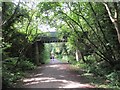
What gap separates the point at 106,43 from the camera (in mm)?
14875

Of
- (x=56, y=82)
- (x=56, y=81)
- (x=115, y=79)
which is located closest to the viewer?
(x=115, y=79)

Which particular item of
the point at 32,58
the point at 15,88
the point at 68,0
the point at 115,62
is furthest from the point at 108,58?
the point at 32,58

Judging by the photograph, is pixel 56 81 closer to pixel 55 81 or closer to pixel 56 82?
pixel 55 81

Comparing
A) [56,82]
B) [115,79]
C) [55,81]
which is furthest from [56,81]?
[115,79]

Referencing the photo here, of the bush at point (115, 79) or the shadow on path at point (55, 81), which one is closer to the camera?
the bush at point (115, 79)

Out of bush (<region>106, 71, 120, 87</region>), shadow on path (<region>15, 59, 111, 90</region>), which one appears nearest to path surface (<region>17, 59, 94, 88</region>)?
shadow on path (<region>15, 59, 111, 90</region>)

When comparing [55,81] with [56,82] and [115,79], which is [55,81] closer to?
[56,82]

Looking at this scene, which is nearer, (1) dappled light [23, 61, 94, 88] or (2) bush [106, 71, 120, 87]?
(2) bush [106, 71, 120, 87]

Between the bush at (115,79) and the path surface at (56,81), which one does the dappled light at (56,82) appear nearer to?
the path surface at (56,81)

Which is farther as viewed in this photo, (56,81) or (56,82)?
(56,81)

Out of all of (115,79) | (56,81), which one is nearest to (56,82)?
(56,81)

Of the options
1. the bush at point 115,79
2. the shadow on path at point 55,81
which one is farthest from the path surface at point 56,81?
the bush at point 115,79

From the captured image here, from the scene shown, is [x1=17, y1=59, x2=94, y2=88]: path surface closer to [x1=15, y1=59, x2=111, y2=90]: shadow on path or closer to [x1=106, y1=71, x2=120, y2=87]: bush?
[x1=15, y1=59, x2=111, y2=90]: shadow on path

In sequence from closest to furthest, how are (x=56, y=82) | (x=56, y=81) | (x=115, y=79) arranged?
(x=115, y=79) < (x=56, y=82) < (x=56, y=81)
